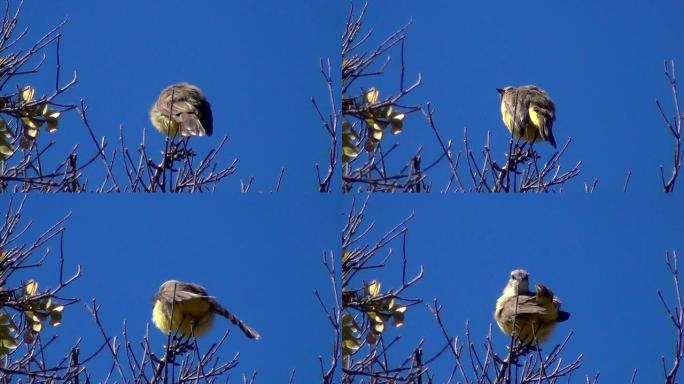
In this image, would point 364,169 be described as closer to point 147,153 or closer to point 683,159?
point 147,153

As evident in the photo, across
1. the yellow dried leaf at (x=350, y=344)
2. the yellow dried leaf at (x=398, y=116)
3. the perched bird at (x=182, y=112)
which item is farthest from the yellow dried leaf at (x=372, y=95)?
the yellow dried leaf at (x=350, y=344)

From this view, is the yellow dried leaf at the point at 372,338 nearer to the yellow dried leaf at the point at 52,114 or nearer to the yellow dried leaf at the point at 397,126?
the yellow dried leaf at the point at 397,126

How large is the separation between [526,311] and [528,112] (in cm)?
82

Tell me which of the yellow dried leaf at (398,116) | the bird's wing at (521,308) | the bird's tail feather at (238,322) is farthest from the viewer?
the yellow dried leaf at (398,116)

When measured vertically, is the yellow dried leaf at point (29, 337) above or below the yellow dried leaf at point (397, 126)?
below

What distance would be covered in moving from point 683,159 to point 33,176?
2.76 metres

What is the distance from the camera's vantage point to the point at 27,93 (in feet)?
18.2

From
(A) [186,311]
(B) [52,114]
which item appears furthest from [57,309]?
(B) [52,114]

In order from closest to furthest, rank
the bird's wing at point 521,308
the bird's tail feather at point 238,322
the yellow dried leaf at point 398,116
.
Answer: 1. the bird's wing at point 521,308
2. the bird's tail feather at point 238,322
3. the yellow dried leaf at point 398,116

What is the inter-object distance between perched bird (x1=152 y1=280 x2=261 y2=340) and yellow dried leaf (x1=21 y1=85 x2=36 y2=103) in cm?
99

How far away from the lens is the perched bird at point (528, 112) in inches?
212

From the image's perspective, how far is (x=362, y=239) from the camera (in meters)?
5.43

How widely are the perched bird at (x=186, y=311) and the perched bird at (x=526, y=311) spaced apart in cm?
103

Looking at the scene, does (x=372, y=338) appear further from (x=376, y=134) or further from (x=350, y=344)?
(x=376, y=134)
